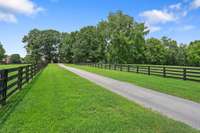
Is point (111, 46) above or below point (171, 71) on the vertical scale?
above

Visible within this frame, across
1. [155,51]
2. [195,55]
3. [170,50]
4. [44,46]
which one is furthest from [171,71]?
[44,46]

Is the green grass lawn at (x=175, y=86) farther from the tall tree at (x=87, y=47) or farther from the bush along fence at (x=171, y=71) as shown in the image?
the tall tree at (x=87, y=47)

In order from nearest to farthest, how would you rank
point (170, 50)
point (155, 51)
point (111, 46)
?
point (111, 46), point (155, 51), point (170, 50)

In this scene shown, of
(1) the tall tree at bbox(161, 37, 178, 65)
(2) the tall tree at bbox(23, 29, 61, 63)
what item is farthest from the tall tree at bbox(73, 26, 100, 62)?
(1) the tall tree at bbox(161, 37, 178, 65)

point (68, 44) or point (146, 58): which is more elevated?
point (68, 44)

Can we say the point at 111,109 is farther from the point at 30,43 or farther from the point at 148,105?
the point at 30,43

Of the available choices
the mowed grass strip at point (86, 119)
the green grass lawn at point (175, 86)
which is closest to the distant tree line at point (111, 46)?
the green grass lawn at point (175, 86)

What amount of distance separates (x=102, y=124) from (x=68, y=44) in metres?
87.4

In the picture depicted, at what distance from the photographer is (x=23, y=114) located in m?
6.14

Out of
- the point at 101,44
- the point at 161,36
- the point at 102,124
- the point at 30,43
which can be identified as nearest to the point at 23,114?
the point at 102,124

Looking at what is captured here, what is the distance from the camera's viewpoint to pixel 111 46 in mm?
60344

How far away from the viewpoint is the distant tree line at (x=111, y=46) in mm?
60000

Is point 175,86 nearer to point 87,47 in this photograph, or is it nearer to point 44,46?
point 87,47

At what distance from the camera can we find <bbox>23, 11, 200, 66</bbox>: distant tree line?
60.0 meters
